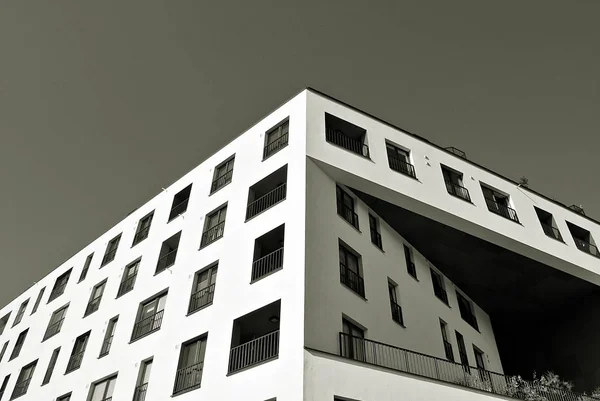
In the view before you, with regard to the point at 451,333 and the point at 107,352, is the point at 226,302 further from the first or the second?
the point at 451,333

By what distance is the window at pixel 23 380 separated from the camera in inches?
1108

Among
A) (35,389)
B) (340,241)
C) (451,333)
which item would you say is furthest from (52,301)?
(451,333)

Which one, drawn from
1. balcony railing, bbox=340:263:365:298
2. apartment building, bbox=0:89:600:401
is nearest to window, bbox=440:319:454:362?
apartment building, bbox=0:89:600:401

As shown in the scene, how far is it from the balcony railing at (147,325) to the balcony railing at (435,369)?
30.5ft

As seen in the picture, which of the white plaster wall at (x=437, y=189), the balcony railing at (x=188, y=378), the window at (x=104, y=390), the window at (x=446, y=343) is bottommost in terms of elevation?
the balcony railing at (x=188, y=378)

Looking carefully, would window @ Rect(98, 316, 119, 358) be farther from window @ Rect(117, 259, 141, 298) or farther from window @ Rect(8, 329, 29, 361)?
window @ Rect(8, 329, 29, 361)

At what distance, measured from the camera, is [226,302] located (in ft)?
59.1

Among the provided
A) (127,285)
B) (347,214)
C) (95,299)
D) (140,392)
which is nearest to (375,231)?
(347,214)

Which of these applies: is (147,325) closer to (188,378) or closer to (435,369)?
(188,378)

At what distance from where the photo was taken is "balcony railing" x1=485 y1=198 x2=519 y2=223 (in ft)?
80.0

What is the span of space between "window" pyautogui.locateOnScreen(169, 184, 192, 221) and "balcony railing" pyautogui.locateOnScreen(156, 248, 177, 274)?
8.21 feet

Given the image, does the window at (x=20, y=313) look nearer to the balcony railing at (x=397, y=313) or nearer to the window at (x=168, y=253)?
the window at (x=168, y=253)

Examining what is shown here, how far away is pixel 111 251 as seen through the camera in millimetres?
30109

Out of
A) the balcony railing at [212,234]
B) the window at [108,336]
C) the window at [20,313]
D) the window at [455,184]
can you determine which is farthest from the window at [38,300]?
the window at [455,184]
